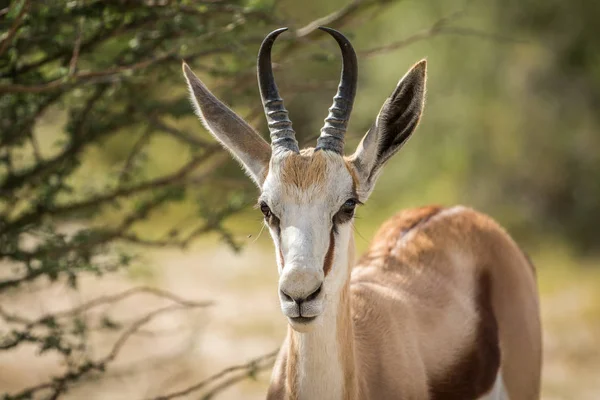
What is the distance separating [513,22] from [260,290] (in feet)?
21.4

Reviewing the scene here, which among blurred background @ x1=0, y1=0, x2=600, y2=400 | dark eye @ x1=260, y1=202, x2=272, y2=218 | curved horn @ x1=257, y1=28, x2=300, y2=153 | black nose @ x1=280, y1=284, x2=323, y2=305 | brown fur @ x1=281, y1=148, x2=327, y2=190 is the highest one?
curved horn @ x1=257, y1=28, x2=300, y2=153

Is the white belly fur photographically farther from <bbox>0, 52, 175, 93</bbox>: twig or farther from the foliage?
<bbox>0, 52, 175, 93</bbox>: twig

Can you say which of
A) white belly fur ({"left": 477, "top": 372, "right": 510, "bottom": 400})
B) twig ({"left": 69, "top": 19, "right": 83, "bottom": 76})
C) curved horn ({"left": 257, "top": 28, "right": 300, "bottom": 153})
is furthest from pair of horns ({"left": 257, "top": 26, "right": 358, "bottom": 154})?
white belly fur ({"left": 477, "top": 372, "right": 510, "bottom": 400})

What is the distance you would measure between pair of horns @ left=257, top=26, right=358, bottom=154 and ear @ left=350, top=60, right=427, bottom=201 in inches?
6.4

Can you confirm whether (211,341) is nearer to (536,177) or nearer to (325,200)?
(536,177)

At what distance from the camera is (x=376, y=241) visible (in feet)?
23.4

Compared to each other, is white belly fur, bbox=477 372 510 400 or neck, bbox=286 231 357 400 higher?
neck, bbox=286 231 357 400

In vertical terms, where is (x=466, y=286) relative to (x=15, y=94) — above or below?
below

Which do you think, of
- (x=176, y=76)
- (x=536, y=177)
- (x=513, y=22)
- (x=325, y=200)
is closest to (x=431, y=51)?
(x=513, y=22)

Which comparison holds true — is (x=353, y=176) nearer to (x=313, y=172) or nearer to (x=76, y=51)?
(x=313, y=172)

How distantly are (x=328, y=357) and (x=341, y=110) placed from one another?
4.45ft

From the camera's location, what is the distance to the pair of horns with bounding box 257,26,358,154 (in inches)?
214

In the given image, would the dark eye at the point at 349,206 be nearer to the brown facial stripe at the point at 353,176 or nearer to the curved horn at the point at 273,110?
the brown facial stripe at the point at 353,176

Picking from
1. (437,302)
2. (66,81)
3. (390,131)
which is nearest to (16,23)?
(66,81)
